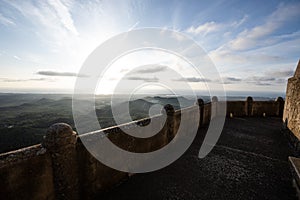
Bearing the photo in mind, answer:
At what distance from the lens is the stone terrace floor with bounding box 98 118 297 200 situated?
3.33 metres

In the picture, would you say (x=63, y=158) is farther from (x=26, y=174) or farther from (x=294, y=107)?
(x=294, y=107)

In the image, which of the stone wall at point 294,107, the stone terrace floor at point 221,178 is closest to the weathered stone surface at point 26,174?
the stone terrace floor at point 221,178

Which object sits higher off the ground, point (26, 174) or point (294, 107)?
point (294, 107)

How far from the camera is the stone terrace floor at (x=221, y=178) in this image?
333 centimetres

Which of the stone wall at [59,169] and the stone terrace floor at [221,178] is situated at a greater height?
the stone wall at [59,169]

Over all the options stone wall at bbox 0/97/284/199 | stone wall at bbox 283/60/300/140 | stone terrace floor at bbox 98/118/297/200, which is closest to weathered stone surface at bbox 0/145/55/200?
stone wall at bbox 0/97/284/199

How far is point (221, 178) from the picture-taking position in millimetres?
3904

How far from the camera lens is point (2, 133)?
154 ft

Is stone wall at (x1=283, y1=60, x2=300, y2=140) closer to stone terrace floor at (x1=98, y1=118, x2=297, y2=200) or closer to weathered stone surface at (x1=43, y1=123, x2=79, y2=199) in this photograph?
stone terrace floor at (x1=98, y1=118, x2=297, y2=200)

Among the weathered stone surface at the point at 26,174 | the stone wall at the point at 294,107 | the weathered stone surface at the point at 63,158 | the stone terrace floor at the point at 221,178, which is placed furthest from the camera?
the stone wall at the point at 294,107

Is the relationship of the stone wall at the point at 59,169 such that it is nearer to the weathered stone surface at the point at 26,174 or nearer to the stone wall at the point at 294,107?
the weathered stone surface at the point at 26,174

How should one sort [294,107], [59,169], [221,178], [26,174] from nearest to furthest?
[26,174] → [59,169] → [221,178] → [294,107]

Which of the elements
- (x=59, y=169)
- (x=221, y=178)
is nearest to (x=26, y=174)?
(x=59, y=169)

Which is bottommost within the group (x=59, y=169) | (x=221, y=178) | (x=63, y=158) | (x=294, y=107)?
(x=221, y=178)
